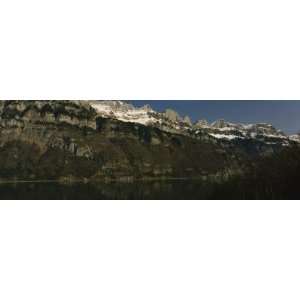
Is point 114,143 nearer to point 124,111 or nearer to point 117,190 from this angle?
point 124,111

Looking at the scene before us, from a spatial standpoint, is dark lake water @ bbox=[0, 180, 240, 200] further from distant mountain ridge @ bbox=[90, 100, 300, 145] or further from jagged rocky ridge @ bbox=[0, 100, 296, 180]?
distant mountain ridge @ bbox=[90, 100, 300, 145]

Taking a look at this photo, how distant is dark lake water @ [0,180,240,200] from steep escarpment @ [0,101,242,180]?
186 mm

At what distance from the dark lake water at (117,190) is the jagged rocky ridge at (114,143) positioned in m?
0.18

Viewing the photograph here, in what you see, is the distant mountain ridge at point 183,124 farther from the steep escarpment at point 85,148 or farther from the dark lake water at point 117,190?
the dark lake water at point 117,190

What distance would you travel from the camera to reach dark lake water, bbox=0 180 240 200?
40.2 ft

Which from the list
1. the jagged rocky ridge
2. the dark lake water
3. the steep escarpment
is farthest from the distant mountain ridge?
the dark lake water

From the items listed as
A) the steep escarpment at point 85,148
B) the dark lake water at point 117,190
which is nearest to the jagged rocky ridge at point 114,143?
the steep escarpment at point 85,148

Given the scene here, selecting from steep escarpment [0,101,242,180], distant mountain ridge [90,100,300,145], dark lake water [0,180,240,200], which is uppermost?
distant mountain ridge [90,100,300,145]

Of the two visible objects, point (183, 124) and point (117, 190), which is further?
point (183, 124)

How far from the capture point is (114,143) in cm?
1274

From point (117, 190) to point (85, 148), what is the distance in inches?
43.4

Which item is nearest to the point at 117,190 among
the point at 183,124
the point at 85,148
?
the point at 85,148

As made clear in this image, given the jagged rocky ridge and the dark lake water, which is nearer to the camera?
the dark lake water

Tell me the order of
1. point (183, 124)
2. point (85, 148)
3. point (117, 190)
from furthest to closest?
point (183, 124), point (85, 148), point (117, 190)
